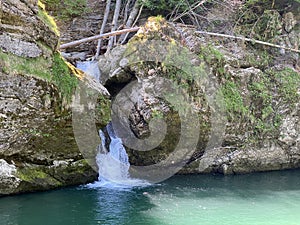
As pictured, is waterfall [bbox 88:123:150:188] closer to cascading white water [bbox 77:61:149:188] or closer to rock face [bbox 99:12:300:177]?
cascading white water [bbox 77:61:149:188]

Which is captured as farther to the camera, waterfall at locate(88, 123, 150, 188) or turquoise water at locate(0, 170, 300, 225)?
waterfall at locate(88, 123, 150, 188)

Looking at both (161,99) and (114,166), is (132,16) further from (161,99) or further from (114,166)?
(114,166)

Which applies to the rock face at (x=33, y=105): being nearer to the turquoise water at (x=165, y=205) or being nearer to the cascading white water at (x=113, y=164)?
the turquoise water at (x=165, y=205)

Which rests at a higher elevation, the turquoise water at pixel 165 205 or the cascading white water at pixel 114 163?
the cascading white water at pixel 114 163

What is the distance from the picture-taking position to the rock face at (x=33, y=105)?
6.07 m

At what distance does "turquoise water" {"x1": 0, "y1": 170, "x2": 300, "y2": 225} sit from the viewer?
5.45 meters

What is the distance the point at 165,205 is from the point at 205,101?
3.30 m

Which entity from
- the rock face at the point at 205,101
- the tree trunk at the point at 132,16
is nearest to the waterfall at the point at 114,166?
the rock face at the point at 205,101

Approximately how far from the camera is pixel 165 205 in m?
6.23

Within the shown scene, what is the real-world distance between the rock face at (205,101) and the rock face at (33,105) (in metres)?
1.89

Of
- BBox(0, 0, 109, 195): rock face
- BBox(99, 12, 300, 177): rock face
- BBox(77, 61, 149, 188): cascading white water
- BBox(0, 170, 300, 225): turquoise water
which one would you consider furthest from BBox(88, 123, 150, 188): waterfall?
BBox(0, 0, 109, 195): rock face

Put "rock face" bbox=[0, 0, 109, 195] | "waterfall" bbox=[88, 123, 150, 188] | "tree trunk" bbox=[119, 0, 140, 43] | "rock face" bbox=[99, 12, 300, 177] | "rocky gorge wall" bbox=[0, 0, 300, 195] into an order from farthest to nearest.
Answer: "tree trunk" bbox=[119, 0, 140, 43] → "rock face" bbox=[99, 12, 300, 177] → "waterfall" bbox=[88, 123, 150, 188] → "rocky gorge wall" bbox=[0, 0, 300, 195] → "rock face" bbox=[0, 0, 109, 195]

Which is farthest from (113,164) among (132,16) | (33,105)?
(132,16)

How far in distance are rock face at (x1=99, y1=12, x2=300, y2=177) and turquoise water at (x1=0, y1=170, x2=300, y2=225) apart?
115 centimetres
